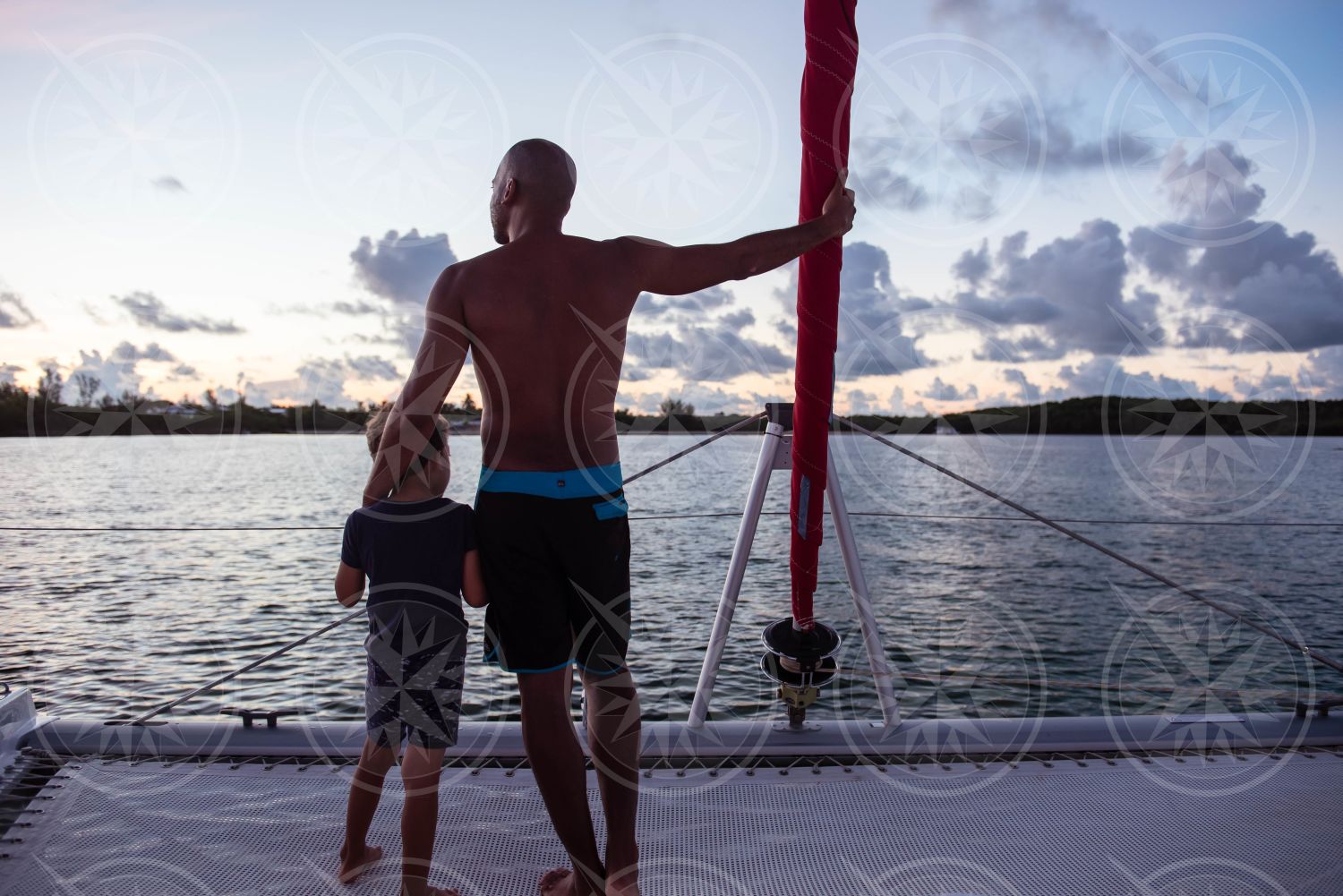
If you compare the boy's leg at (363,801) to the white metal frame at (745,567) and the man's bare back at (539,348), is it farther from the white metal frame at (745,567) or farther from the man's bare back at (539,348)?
the white metal frame at (745,567)

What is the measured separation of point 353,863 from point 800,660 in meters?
1.20

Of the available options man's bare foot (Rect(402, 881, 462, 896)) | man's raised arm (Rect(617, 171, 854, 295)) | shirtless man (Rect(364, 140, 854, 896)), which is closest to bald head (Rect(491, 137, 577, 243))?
shirtless man (Rect(364, 140, 854, 896))

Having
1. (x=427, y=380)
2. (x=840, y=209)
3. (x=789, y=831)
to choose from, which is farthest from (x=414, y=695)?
(x=840, y=209)

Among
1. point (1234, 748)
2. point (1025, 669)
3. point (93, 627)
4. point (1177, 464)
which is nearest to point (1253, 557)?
point (1025, 669)

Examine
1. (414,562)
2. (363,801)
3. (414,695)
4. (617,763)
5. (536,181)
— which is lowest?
(363,801)

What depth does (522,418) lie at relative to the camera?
1510mm

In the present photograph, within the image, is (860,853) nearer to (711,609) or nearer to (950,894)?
(950,894)

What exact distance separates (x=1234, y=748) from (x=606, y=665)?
1.95 m

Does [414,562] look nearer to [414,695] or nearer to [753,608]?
[414,695]

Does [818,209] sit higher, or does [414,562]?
[818,209]

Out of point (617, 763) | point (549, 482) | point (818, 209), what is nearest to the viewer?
point (549, 482)

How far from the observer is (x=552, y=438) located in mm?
1513

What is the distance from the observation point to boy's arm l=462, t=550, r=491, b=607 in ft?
5.10

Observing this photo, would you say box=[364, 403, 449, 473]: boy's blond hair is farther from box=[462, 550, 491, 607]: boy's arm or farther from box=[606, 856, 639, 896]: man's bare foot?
box=[606, 856, 639, 896]: man's bare foot
